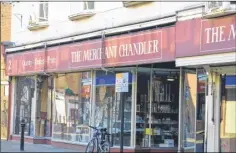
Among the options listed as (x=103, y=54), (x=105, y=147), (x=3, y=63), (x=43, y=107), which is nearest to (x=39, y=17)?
(x=43, y=107)

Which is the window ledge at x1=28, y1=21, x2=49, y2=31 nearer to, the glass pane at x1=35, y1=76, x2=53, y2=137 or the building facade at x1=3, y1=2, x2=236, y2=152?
the building facade at x1=3, y1=2, x2=236, y2=152

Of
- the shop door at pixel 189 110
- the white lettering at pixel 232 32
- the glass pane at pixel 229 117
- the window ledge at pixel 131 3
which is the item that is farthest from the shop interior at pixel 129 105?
the white lettering at pixel 232 32

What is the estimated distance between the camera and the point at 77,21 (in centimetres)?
1850

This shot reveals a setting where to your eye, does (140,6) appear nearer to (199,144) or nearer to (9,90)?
(199,144)

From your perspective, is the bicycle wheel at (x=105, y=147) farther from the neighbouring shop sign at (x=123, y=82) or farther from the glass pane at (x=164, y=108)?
the neighbouring shop sign at (x=123, y=82)

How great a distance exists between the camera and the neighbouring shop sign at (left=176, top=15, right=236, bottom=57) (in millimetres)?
12133

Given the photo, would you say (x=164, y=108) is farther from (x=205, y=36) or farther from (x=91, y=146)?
(x=205, y=36)

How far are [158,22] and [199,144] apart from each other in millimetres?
3588

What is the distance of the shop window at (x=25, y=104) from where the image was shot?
2178 centimetres

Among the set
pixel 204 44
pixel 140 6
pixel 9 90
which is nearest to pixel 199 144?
pixel 204 44

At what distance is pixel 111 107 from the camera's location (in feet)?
57.2

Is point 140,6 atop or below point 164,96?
atop

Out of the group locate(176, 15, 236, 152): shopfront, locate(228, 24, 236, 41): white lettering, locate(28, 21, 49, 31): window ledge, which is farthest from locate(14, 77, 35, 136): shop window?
locate(228, 24, 236, 41): white lettering

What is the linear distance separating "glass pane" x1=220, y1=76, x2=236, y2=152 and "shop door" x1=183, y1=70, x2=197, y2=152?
114cm
